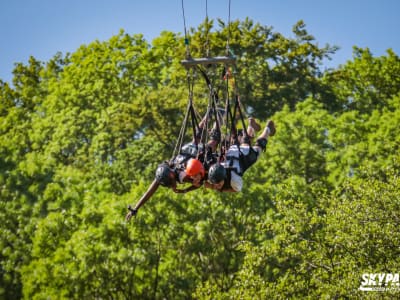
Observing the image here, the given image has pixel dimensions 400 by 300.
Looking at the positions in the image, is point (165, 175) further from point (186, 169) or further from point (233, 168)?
point (233, 168)

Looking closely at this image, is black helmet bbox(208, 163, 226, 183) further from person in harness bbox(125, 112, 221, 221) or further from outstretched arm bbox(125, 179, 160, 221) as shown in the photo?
outstretched arm bbox(125, 179, 160, 221)

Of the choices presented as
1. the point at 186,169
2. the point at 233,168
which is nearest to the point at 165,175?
the point at 186,169

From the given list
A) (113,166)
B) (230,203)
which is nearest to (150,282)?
(230,203)

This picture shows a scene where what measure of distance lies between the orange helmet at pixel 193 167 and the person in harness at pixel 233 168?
0.17m

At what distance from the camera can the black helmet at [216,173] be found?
1188cm

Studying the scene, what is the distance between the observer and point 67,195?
25.6m

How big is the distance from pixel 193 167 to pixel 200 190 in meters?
12.6

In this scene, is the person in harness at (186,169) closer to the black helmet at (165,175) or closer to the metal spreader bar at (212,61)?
the black helmet at (165,175)

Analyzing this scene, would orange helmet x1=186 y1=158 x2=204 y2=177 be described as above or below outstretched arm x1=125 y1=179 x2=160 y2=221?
above

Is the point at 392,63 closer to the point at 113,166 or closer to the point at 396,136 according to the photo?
the point at 396,136

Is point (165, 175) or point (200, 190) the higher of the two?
point (200, 190)

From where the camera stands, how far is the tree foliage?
1977 cm

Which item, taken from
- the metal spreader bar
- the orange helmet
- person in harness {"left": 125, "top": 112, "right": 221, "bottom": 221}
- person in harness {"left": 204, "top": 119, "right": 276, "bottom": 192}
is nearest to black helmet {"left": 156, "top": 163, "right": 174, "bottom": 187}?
person in harness {"left": 125, "top": 112, "right": 221, "bottom": 221}

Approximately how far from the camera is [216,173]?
467 inches
